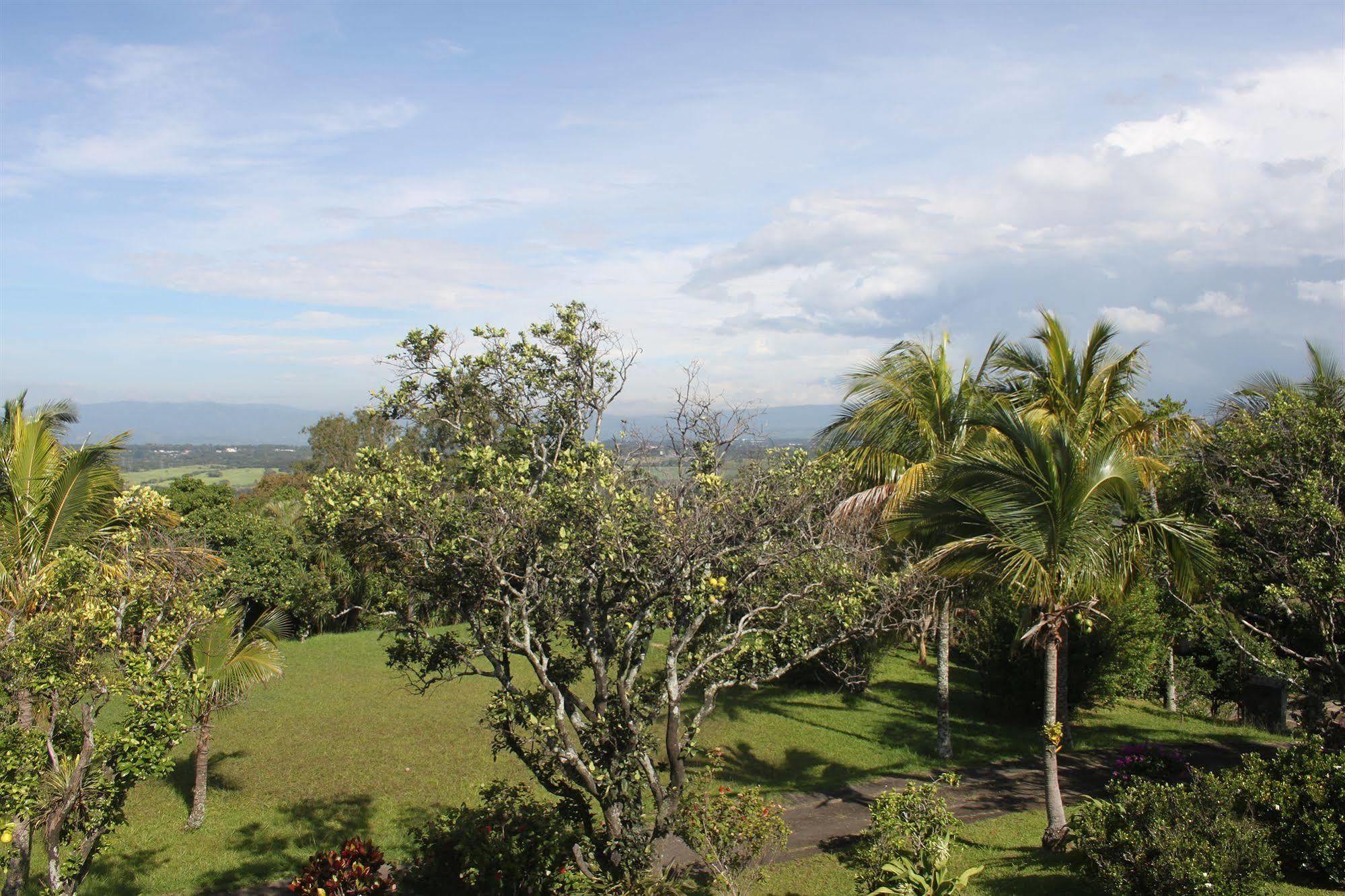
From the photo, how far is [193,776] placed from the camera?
44.3 ft

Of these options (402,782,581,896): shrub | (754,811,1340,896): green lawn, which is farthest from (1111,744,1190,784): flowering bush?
(402,782,581,896): shrub

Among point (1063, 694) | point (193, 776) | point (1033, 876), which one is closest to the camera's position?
point (1033, 876)

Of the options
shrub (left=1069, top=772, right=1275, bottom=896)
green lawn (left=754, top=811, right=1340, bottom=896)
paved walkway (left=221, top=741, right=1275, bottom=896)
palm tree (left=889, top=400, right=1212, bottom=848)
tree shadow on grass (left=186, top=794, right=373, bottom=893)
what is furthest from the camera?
paved walkway (left=221, top=741, right=1275, bottom=896)

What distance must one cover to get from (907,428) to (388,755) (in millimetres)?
10410

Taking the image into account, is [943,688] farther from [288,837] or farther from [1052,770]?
[288,837]

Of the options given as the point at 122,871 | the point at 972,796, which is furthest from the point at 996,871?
the point at 122,871

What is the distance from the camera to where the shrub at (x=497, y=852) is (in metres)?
8.38

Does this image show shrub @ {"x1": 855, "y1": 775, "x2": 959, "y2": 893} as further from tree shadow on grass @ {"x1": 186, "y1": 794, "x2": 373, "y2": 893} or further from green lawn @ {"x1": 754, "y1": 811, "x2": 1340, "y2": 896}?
tree shadow on grass @ {"x1": 186, "y1": 794, "x2": 373, "y2": 893}

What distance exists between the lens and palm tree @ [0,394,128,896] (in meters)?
9.88

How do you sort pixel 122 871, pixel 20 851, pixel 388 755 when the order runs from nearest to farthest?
pixel 20 851 → pixel 122 871 → pixel 388 755

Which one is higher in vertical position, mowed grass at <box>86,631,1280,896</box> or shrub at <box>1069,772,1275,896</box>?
shrub at <box>1069,772,1275,896</box>

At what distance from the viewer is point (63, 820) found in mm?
6895

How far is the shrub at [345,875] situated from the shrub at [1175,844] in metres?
6.78

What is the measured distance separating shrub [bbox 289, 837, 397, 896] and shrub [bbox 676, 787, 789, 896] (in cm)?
300
